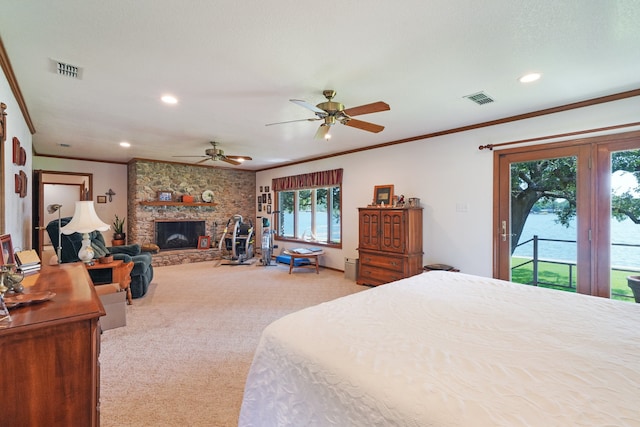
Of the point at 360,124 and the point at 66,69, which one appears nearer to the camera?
the point at 66,69

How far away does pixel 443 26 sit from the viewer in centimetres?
186

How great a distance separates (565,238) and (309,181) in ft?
14.9

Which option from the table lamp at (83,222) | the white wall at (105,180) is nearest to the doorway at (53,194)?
the white wall at (105,180)

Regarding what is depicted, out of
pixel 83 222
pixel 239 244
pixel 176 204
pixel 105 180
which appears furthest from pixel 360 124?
pixel 105 180

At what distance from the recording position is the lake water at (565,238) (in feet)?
9.89

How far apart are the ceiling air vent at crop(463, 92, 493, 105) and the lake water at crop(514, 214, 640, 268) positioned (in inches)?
61.5

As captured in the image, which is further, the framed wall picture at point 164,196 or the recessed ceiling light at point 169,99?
the framed wall picture at point 164,196

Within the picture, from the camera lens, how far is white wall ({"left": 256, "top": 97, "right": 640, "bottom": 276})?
3.28 meters

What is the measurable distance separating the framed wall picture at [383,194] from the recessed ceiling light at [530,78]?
8.54ft

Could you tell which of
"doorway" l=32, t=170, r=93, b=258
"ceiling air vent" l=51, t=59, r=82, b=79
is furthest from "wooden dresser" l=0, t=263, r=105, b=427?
"doorway" l=32, t=170, r=93, b=258

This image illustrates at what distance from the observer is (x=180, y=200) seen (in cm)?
705

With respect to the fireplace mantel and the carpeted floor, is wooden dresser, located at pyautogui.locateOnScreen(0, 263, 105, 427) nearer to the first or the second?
the carpeted floor

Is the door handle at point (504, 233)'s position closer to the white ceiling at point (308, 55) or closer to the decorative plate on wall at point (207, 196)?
the white ceiling at point (308, 55)

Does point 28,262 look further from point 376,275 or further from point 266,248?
point 266,248
